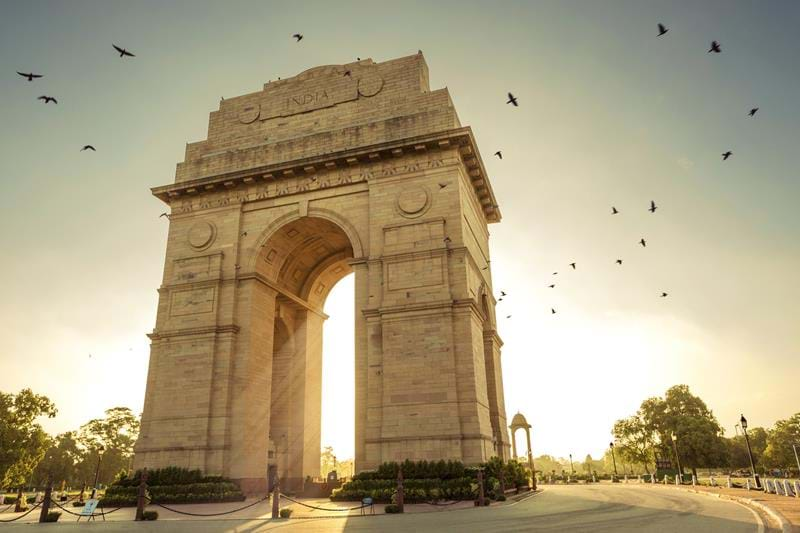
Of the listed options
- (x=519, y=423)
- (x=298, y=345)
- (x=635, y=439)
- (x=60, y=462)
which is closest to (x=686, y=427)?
(x=635, y=439)

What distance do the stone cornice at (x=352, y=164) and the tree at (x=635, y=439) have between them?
1932 inches

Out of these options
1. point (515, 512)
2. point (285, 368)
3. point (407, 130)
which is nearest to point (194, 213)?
point (285, 368)

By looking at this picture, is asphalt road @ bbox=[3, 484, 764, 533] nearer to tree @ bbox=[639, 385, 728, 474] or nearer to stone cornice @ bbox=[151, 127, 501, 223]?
stone cornice @ bbox=[151, 127, 501, 223]

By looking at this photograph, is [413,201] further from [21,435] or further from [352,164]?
[21,435]

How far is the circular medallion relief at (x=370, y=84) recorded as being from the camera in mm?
28312

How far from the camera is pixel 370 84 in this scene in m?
28.6

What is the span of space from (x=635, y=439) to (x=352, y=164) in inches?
2277

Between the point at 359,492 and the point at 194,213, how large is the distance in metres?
16.9

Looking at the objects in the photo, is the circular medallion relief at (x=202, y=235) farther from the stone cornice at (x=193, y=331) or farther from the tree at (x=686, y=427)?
the tree at (x=686, y=427)

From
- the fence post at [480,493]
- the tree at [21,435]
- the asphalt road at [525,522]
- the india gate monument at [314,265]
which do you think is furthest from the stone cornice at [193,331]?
the tree at [21,435]

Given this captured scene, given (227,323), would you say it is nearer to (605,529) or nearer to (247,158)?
(247,158)

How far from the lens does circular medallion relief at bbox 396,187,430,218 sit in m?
24.6

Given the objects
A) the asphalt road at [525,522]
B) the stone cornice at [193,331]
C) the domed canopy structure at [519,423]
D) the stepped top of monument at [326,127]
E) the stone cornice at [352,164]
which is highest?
the stepped top of monument at [326,127]

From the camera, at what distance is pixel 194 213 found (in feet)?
93.7
